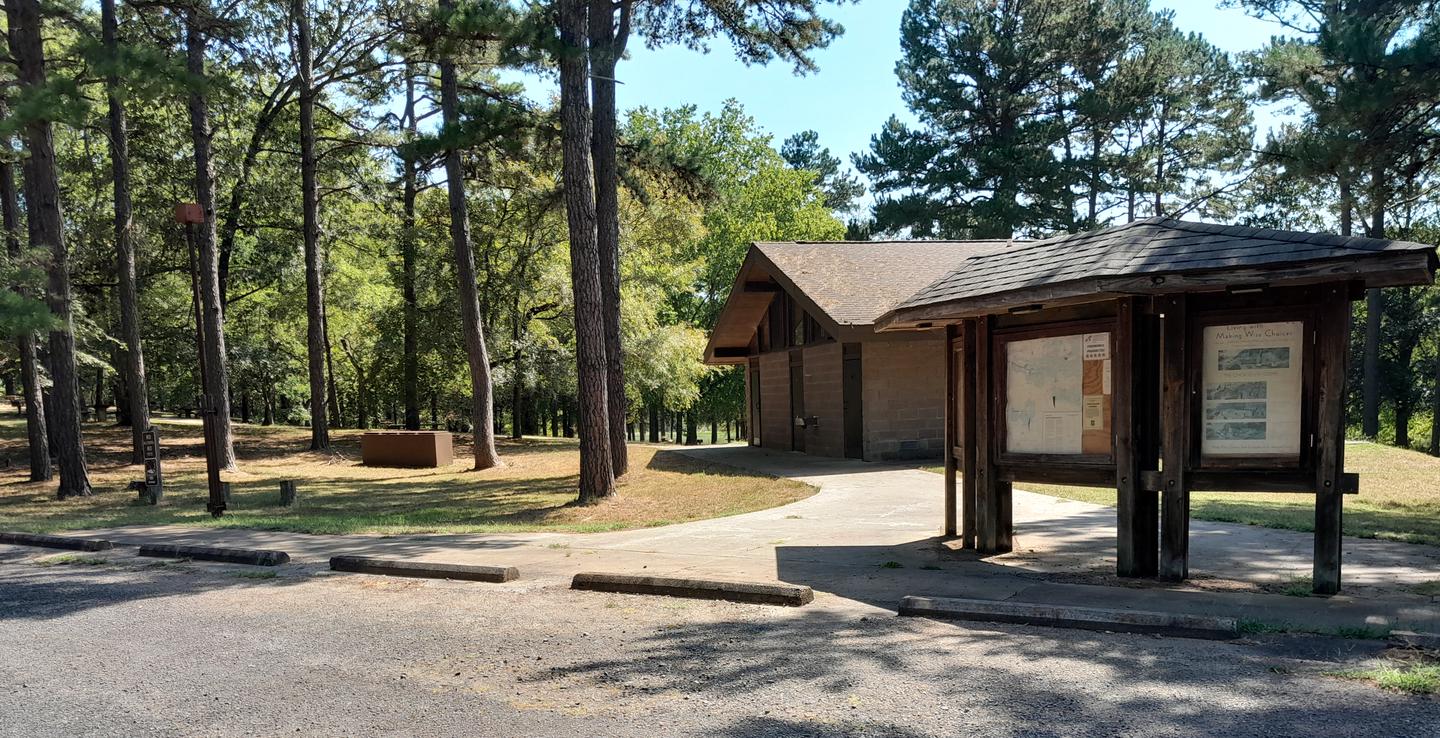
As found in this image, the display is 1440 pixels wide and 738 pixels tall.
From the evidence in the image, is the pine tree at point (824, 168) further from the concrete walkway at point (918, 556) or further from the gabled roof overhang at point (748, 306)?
the concrete walkway at point (918, 556)

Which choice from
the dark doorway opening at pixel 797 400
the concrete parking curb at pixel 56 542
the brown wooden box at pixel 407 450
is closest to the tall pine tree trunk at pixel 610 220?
the dark doorway opening at pixel 797 400

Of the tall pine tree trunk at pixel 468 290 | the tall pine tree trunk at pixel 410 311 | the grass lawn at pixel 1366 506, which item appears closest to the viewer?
the grass lawn at pixel 1366 506

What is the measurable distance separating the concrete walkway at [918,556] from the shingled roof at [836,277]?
24.0 ft

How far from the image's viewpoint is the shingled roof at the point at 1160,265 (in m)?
5.92

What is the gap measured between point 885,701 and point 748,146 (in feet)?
160

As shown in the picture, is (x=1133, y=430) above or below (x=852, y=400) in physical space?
above

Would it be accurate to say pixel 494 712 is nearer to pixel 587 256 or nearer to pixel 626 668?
pixel 626 668

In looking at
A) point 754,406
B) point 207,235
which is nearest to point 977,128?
point 754,406

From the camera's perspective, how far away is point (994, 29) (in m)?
36.8

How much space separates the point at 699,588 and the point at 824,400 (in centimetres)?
1530

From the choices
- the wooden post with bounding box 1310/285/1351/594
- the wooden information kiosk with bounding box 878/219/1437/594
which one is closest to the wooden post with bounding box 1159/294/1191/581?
the wooden information kiosk with bounding box 878/219/1437/594

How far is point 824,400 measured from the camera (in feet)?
71.6

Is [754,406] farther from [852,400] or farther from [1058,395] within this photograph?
[1058,395]

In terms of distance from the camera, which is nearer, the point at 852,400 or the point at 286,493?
the point at 286,493
